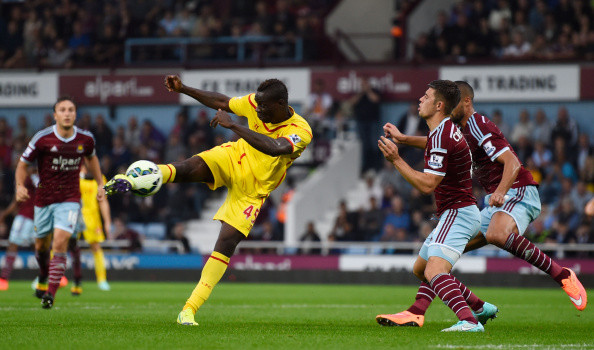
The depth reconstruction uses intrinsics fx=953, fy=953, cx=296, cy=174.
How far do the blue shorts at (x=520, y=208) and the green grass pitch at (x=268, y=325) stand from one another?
41.1 inches

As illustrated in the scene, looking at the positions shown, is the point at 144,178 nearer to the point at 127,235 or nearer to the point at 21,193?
the point at 21,193

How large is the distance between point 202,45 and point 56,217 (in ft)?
51.7

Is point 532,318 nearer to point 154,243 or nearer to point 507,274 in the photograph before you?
point 507,274

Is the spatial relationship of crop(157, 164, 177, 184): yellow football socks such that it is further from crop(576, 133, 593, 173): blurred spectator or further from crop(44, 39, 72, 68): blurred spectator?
crop(44, 39, 72, 68): blurred spectator

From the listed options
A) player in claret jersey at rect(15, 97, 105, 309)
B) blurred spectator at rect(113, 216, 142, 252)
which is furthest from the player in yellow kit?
blurred spectator at rect(113, 216, 142, 252)

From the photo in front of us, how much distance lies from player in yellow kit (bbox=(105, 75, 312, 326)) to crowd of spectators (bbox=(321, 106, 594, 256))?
12.2 m

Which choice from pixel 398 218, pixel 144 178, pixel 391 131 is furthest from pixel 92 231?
pixel 391 131

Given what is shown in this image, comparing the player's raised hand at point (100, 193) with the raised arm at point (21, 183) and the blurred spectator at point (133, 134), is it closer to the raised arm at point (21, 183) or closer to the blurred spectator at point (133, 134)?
the raised arm at point (21, 183)

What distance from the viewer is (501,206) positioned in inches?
384

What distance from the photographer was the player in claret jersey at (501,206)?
9328mm

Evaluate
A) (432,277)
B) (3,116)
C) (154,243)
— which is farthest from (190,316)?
(3,116)

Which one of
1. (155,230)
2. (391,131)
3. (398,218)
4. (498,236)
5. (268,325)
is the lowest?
(155,230)

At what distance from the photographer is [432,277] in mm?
8531

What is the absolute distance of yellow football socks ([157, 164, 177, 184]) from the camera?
8.60m
